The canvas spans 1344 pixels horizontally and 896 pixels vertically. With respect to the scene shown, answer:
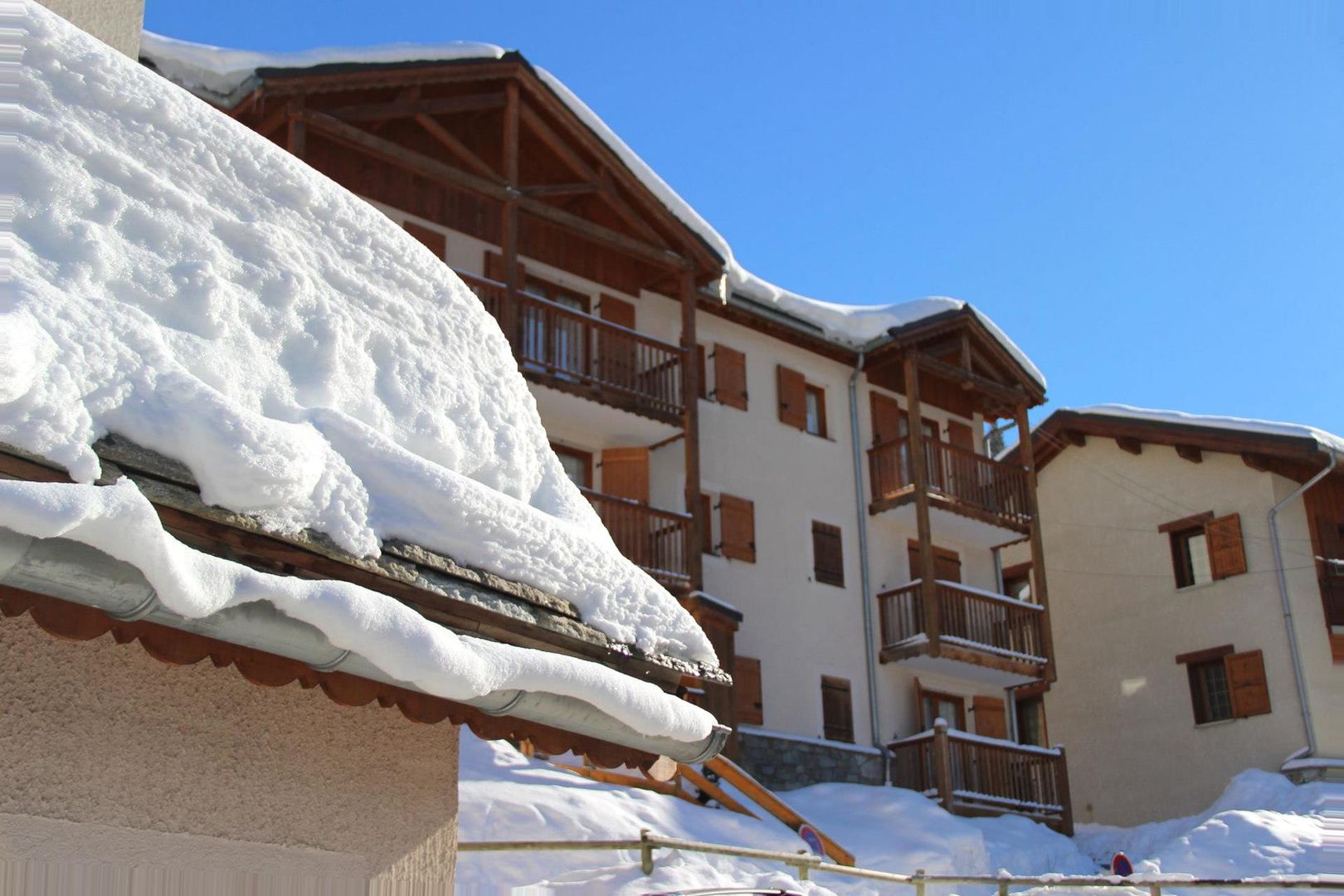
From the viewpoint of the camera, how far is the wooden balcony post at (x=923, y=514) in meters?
22.4

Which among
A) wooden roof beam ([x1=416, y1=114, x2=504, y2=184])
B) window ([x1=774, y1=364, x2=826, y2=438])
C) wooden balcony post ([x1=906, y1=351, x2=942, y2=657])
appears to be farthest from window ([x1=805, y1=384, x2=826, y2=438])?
wooden roof beam ([x1=416, y1=114, x2=504, y2=184])

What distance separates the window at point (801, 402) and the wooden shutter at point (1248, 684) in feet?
27.1

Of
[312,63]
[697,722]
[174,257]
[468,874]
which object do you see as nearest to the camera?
[174,257]

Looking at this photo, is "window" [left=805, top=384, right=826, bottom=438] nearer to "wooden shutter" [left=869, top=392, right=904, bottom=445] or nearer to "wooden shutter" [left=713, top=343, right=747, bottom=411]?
"wooden shutter" [left=869, top=392, right=904, bottom=445]

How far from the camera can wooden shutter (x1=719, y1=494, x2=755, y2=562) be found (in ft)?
70.9

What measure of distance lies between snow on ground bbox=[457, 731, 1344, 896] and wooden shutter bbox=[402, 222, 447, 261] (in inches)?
265

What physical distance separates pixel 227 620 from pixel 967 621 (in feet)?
67.5

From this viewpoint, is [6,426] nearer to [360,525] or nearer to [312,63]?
[360,525]

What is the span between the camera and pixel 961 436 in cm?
2650

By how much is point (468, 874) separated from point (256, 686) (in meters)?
8.12

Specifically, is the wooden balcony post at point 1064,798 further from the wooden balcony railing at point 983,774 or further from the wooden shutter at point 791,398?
the wooden shutter at point 791,398

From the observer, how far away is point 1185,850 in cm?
2003

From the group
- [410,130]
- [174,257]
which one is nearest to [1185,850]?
Answer: [410,130]

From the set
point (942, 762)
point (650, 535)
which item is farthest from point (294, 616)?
point (942, 762)
